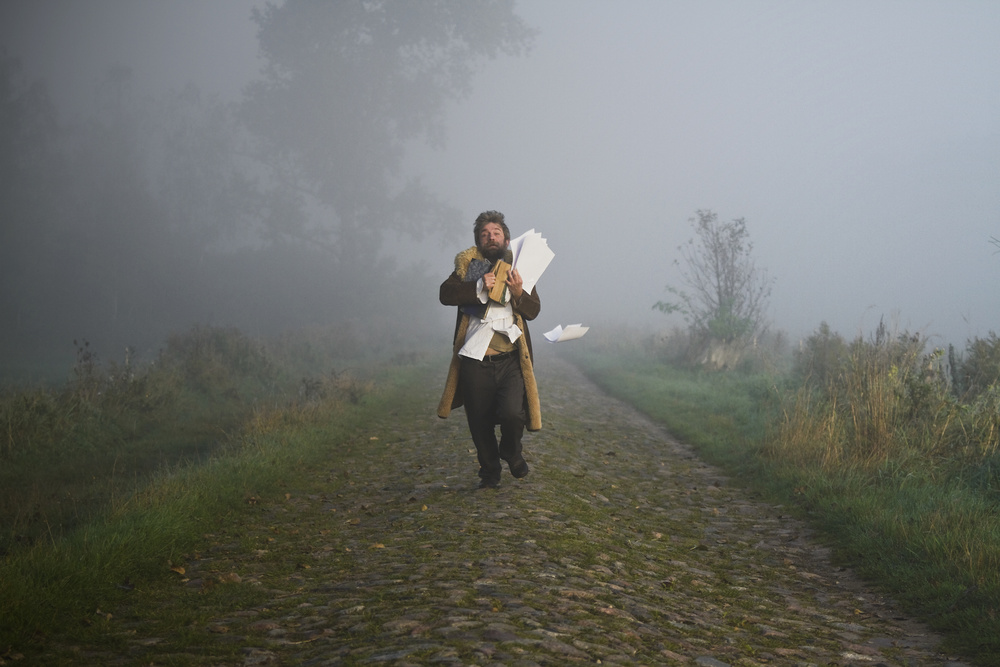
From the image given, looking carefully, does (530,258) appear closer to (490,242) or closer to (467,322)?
(490,242)

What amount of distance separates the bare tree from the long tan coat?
16.0m

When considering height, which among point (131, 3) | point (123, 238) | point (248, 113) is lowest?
point (123, 238)

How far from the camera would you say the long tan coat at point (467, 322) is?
7699 millimetres

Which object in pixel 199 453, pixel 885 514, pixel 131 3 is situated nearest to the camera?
pixel 885 514

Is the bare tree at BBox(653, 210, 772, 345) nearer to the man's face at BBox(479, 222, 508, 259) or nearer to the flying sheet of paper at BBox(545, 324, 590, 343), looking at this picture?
the flying sheet of paper at BBox(545, 324, 590, 343)

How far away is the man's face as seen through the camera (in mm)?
7812

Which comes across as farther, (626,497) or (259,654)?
(626,497)

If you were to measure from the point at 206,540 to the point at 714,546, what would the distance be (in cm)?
465

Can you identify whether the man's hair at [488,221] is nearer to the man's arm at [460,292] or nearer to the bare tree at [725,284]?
the man's arm at [460,292]

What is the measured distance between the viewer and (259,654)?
4133 mm

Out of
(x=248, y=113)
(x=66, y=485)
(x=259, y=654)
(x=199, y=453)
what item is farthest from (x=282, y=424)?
(x=248, y=113)

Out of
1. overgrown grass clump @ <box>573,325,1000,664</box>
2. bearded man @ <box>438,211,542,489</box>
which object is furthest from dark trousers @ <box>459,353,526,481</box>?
overgrown grass clump @ <box>573,325,1000,664</box>

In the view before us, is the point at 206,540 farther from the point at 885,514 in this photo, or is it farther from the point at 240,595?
the point at 885,514

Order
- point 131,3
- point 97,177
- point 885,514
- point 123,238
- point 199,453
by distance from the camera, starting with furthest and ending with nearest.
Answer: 1. point 131,3
2. point 97,177
3. point 123,238
4. point 199,453
5. point 885,514
